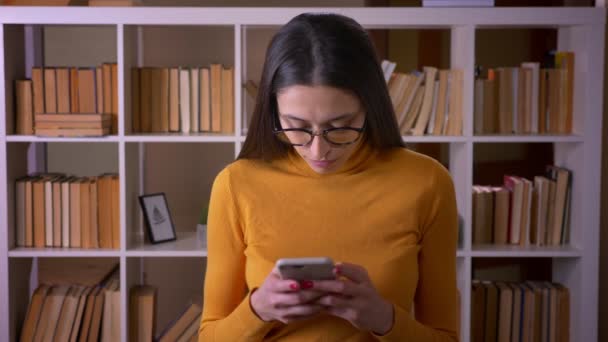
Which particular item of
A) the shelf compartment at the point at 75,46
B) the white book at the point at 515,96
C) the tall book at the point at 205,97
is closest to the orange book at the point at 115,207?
the tall book at the point at 205,97

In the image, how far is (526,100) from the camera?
133 inches

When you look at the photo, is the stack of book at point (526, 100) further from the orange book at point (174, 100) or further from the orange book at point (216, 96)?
the orange book at point (174, 100)

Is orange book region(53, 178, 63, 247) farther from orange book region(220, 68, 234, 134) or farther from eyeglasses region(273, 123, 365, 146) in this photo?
eyeglasses region(273, 123, 365, 146)

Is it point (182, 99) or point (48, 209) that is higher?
point (182, 99)

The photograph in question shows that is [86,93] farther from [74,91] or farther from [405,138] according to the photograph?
[405,138]

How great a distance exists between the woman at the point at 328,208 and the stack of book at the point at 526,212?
179cm

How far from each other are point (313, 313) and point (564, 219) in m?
2.16

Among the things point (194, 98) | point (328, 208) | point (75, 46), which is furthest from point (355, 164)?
point (75, 46)

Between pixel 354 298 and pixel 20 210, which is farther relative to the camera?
pixel 20 210

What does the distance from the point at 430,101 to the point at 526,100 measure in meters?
0.41

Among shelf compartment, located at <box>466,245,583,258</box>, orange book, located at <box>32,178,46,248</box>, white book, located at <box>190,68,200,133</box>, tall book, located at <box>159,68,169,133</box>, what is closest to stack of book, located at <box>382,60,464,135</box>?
shelf compartment, located at <box>466,245,583,258</box>

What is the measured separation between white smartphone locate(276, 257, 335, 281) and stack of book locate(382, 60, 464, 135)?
1933mm

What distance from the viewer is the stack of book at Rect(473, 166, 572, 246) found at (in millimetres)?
3379

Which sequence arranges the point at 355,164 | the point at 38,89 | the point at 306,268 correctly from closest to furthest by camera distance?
the point at 306,268, the point at 355,164, the point at 38,89
